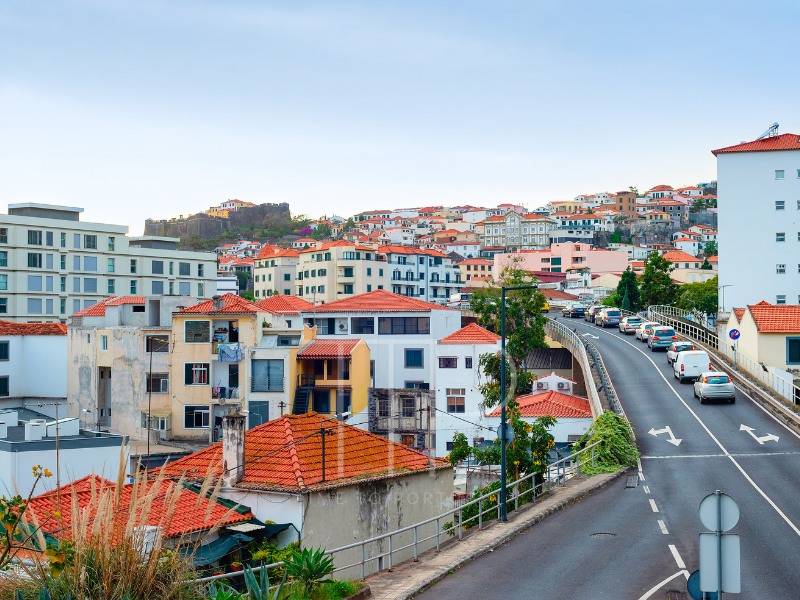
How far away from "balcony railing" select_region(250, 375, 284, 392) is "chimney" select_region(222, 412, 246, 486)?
99.2 feet

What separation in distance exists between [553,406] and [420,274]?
2453 inches

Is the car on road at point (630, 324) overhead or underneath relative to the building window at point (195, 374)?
overhead

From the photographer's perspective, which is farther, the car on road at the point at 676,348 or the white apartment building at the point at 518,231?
the white apartment building at the point at 518,231

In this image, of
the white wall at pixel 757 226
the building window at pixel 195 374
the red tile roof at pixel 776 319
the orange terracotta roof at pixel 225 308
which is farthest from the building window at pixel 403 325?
the white wall at pixel 757 226

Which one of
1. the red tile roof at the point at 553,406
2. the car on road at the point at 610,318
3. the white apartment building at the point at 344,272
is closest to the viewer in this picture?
the red tile roof at the point at 553,406

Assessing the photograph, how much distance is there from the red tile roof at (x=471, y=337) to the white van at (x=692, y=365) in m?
15.5

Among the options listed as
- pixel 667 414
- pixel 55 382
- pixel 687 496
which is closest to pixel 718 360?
pixel 667 414

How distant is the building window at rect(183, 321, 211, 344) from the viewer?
5250cm

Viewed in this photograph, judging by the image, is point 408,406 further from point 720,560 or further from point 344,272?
point 344,272

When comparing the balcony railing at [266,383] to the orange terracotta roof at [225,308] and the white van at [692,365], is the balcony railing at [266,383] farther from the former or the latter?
the white van at [692,365]

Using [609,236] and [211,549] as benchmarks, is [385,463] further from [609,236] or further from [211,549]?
[609,236]

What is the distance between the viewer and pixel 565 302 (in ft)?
371

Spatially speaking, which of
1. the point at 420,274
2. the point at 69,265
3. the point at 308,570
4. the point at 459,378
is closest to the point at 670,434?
the point at 308,570

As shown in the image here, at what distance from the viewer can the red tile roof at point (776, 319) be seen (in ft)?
137
